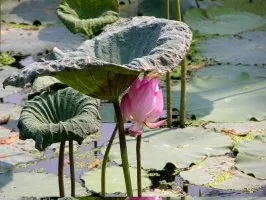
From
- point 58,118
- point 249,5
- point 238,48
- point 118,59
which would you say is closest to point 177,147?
point 58,118

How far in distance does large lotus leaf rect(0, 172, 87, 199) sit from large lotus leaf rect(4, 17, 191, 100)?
0.76 m

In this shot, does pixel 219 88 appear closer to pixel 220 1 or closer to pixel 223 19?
pixel 223 19

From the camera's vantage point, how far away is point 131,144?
118 inches

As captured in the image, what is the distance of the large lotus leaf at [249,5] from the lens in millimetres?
4846

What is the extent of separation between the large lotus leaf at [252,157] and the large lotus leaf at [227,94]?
11.9 inches

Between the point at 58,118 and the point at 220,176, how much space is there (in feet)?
2.63

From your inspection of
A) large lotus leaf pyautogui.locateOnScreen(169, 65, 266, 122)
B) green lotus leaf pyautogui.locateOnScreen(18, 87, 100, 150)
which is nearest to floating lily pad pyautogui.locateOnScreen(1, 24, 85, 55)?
large lotus leaf pyautogui.locateOnScreen(169, 65, 266, 122)

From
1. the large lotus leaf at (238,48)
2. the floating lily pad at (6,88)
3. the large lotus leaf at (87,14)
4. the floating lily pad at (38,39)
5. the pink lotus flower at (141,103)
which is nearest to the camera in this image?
the pink lotus flower at (141,103)

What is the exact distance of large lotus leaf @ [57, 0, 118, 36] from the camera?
3.00 m

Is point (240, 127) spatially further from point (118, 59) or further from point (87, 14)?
point (118, 59)

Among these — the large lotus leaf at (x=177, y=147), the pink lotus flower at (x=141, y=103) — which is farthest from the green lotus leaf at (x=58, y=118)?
the large lotus leaf at (x=177, y=147)

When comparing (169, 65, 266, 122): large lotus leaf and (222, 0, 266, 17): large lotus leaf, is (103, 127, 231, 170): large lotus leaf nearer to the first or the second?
(169, 65, 266, 122): large lotus leaf

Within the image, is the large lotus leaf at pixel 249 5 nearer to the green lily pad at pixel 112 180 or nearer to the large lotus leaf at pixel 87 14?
the large lotus leaf at pixel 87 14

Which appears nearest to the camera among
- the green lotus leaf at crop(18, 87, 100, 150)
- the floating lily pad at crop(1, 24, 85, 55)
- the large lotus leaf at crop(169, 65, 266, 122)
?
the green lotus leaf at crop(18, 87, 100, 150)
